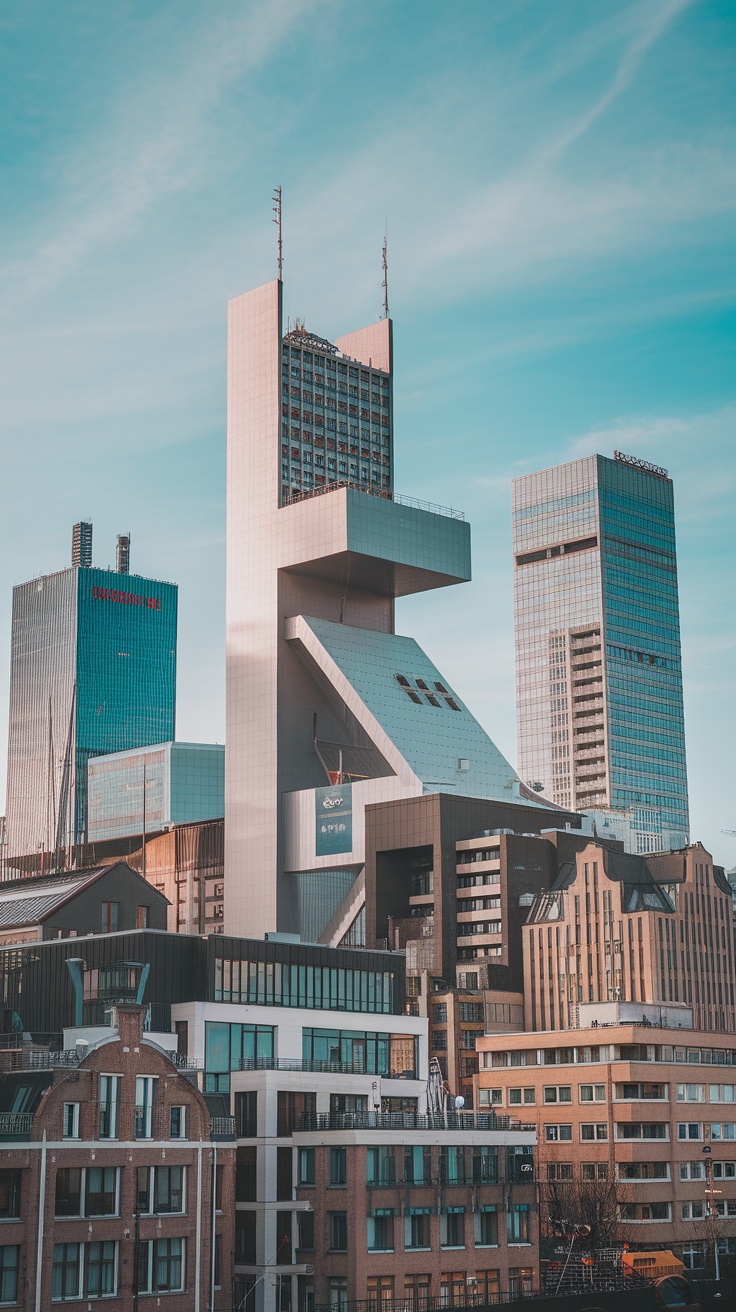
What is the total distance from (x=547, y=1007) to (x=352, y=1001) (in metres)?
55.0

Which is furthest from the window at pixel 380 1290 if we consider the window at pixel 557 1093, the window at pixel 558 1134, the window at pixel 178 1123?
the window at pixel 557 1093

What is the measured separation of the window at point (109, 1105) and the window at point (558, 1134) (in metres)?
63.7

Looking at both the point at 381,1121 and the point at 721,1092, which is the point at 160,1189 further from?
the point at 721,1092

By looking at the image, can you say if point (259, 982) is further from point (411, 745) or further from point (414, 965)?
point (411, 745)

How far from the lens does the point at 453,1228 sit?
103562 mm

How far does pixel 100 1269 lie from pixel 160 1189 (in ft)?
17.6

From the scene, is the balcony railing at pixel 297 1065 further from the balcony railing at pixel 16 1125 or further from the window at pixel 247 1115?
the balcony railing at pixel 16 1125

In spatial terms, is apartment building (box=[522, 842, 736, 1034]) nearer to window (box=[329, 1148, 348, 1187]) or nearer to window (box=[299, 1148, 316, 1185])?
window (box=[299, 1148, 316, 1185])

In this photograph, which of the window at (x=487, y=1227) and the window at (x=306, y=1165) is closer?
the window at (x=306, y=1165)

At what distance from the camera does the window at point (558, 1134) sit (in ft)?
467

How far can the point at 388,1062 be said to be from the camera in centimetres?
12419

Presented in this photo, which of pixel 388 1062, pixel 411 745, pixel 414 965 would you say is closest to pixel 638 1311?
pixel 388 1062

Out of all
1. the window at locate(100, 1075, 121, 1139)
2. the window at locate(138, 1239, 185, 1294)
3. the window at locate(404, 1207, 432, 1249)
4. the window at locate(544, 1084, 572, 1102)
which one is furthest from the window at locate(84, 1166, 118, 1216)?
the window at locate(544, 1084, 572, 1102)

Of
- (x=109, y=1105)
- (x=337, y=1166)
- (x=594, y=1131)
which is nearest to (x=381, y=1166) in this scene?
(x=337, y=1166)
